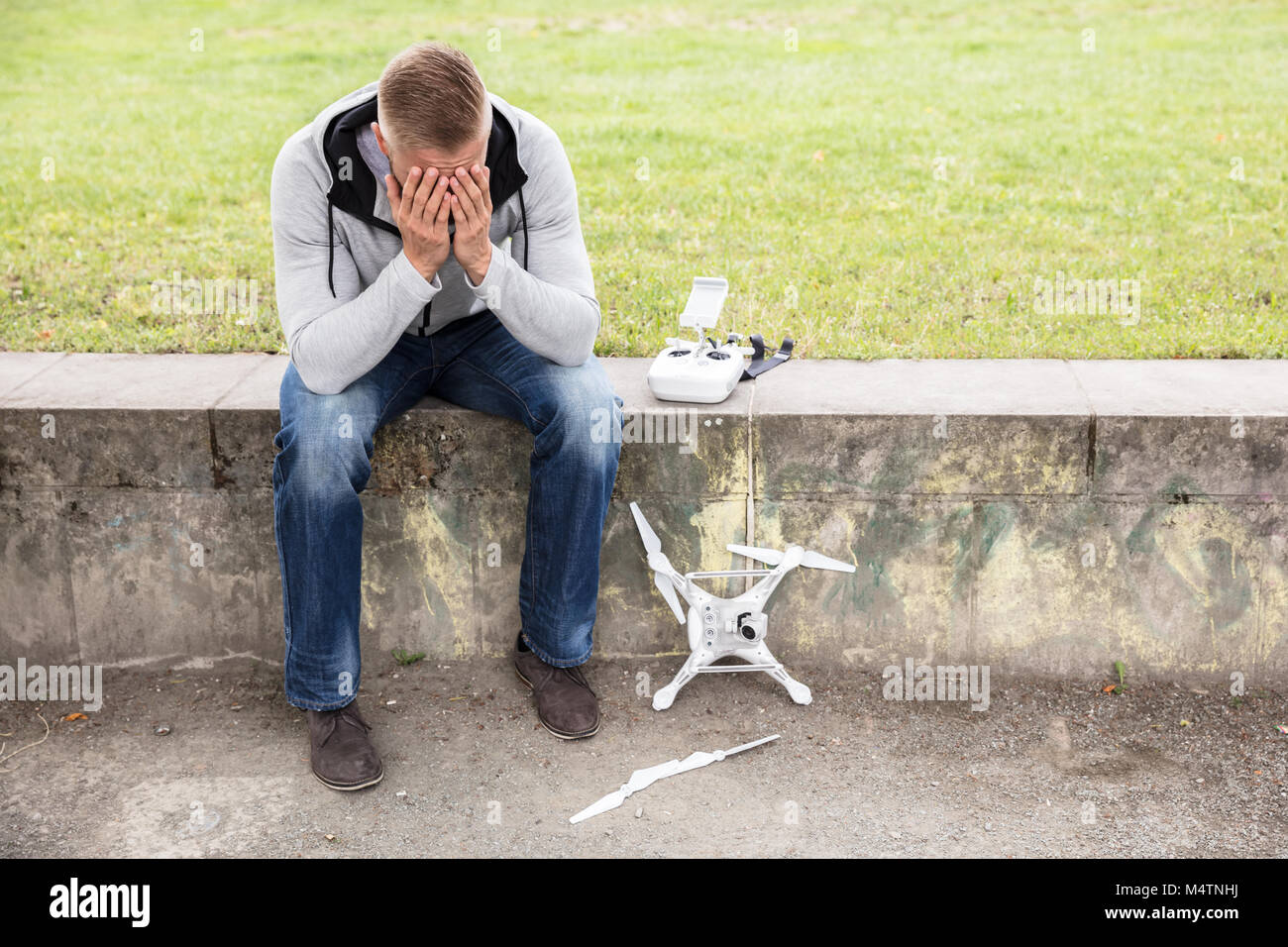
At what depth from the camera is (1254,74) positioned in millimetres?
9992

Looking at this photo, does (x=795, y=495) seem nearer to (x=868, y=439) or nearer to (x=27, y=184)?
(x=868, y=439)

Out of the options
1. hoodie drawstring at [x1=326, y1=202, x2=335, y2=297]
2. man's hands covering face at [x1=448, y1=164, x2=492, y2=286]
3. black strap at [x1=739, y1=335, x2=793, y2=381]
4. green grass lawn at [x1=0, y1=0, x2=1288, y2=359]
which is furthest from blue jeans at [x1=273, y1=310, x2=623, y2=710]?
green grass lawn at [x1=0, y1=0, x2=1288, y2=359]

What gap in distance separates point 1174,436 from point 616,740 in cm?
180

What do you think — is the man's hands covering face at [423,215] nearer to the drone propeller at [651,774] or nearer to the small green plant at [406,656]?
the small green plant at [406,656]

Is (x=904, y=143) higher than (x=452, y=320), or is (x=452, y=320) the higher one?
(x=904, y=143)

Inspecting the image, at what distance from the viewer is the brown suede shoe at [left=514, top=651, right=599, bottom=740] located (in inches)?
140

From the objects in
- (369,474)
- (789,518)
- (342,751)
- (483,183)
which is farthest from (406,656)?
(483,183)

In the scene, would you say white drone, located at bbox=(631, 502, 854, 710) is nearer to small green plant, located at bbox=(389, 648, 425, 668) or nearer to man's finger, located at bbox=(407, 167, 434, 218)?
small green plant, located at bbox=(389, 648, 425, 668)

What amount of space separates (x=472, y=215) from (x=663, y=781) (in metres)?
1.57

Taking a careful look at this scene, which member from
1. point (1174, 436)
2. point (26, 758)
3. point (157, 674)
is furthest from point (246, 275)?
point (1174, 436)

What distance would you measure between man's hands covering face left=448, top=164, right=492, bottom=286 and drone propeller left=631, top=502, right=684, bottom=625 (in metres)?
0.92

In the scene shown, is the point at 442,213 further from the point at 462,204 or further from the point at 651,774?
the point at 651,774

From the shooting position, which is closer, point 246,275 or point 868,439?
point 868,439

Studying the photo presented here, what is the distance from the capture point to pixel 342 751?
11.0 ft
